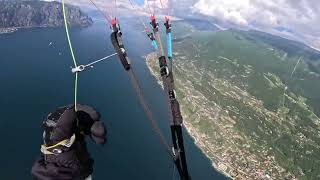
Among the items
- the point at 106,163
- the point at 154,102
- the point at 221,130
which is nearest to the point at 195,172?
the point at 106,163

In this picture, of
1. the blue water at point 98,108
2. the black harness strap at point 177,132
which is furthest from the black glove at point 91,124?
the blue water at point 98,108

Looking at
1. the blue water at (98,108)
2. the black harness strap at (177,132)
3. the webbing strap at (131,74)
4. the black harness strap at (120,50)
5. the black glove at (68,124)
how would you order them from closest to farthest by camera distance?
1. the black glove at (68,124)
2. the webbing strap at (131,74)
3. the black harness strap at (120,50)
4. the black harness strap at (177,132)
5. the blue water at (98,108)

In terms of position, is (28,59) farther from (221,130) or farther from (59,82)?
(221,130)

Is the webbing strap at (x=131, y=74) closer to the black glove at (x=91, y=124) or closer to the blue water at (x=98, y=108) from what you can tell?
the black glove at (x=91, y=124)

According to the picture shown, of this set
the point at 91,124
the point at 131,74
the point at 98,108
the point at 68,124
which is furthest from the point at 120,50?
the point at 98,108

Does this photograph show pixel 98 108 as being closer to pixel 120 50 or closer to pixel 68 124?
pixel 120 50

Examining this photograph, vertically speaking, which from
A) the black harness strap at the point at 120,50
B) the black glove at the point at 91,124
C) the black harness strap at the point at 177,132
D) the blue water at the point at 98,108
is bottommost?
the blue water at the point at 98,108

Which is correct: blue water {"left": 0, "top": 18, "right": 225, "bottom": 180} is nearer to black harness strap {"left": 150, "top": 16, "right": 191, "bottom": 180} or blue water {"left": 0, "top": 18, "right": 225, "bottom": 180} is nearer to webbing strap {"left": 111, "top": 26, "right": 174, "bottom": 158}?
black harness strap {"left": 150, "top": 16, "right": 191, "bottom": 180}

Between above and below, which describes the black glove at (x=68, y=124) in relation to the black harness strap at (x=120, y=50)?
below
